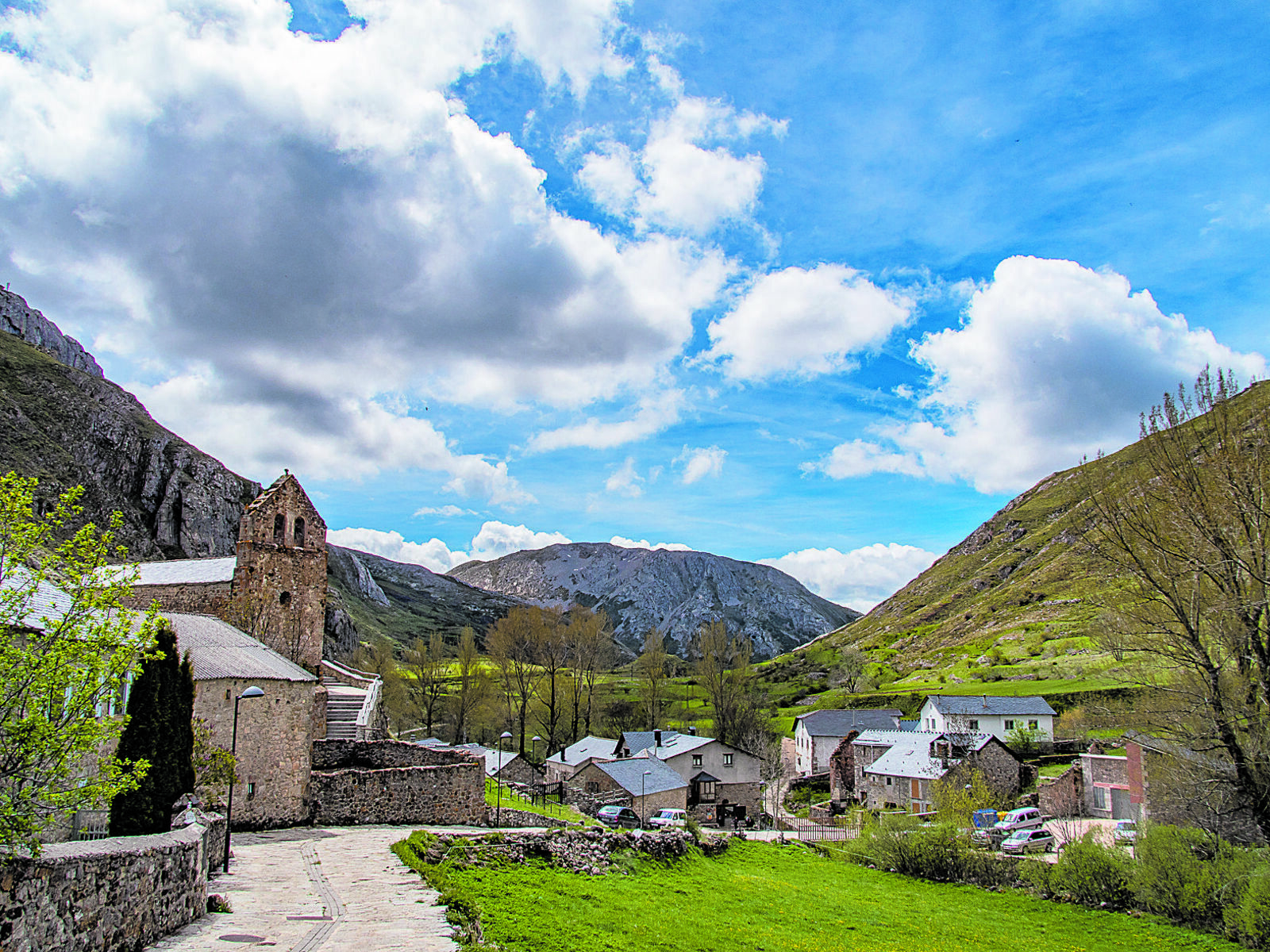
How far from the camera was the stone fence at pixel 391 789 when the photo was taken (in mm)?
25688

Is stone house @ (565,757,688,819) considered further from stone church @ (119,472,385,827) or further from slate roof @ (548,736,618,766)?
stone church @ (119,472,385,827)

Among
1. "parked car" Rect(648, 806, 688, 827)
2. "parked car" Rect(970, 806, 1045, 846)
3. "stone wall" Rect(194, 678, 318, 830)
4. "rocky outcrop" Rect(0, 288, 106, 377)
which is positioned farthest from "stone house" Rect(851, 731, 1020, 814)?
"rocky outcrop" Rect(0, 288, 106, 377)

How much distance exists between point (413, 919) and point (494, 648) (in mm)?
62367

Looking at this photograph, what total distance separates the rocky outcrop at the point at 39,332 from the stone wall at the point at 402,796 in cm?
15227

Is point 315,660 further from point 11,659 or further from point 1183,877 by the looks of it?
point 1183,877

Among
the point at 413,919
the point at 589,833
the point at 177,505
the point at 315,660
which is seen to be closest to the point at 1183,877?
the point at 589,833

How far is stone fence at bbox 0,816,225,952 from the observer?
7.82 m

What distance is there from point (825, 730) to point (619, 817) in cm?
4782

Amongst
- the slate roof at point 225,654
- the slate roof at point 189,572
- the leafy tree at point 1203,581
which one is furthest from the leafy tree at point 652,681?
the leafy tree at point 1203,581

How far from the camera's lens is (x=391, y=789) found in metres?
26.5

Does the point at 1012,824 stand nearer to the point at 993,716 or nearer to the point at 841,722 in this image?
the point at 993,716

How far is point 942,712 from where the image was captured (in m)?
76.4

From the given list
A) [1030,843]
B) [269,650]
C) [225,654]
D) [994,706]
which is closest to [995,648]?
[994,706]

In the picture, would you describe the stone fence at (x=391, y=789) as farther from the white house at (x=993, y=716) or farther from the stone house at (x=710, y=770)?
the white house at (x=993, y=716)
